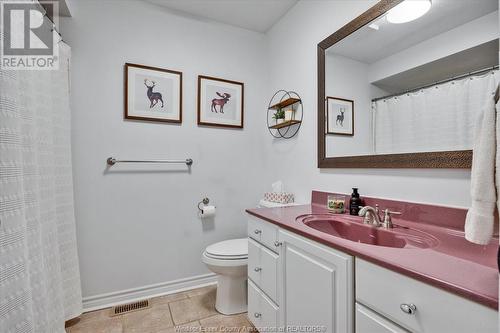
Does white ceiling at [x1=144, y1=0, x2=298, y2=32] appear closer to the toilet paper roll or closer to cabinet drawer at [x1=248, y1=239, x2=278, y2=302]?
the toilet paper roll

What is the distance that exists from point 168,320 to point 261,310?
0.72 metres

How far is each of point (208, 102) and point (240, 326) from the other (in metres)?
1.77

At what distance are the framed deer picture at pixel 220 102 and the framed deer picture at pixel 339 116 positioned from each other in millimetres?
916

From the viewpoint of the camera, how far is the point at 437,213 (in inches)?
41.8

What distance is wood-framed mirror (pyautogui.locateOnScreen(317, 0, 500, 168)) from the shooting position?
0.98m

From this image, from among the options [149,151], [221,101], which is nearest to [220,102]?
[221,101]

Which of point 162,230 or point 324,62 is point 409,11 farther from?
point 162,230

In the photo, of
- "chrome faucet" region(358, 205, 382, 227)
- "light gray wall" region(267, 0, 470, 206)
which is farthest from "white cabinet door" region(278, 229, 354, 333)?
"light gray wall" region(267, 0, 470, 206)

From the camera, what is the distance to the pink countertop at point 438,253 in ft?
1.90

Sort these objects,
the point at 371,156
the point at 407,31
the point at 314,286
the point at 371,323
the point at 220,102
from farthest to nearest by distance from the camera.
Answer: the point at 220,102 → the point at 371,156 → the point at 407,31 → the point at 314,286 → the point at 371,323

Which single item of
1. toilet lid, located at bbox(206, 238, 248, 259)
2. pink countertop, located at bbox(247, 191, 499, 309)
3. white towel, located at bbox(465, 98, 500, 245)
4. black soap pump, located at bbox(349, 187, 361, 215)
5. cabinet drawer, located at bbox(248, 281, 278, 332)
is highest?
white towel, located at bbox(465, 98, 500, 245)

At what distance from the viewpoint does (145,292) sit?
195 centimetres

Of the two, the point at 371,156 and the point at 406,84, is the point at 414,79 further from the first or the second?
the point at 371,156

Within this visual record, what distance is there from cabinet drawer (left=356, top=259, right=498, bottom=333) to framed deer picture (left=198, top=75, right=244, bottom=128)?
67.4 inches
